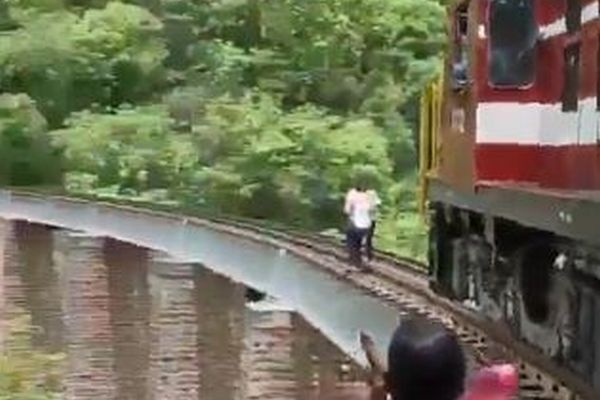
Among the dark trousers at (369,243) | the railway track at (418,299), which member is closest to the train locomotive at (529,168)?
the railway track at (418,299)

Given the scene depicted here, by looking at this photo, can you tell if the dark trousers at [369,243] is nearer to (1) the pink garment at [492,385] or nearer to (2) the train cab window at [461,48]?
(2) the train cab window at [461,48]

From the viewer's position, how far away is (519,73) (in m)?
13.5

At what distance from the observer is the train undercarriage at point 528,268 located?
420 inches

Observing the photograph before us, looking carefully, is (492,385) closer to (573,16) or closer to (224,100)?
(573,16)

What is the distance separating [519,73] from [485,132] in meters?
0.67

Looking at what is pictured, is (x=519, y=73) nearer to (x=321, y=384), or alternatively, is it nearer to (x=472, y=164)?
(x=472, y=164)

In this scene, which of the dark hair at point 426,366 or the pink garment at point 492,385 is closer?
the dark hair at point 426,366

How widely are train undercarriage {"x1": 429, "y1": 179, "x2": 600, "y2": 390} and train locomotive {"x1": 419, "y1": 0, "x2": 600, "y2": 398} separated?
2 cm

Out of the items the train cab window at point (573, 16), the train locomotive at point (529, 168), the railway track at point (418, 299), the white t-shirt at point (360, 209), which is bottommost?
the railway track at point (418, 299)

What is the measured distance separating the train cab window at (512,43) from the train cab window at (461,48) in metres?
0.89

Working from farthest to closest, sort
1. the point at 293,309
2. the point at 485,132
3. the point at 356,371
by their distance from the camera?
1. the point at 293,309
2. the point at 356,371
3. the point at 485,132

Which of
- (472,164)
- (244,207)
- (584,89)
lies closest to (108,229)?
(244,207)

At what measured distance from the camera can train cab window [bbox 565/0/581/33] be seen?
12.1 m

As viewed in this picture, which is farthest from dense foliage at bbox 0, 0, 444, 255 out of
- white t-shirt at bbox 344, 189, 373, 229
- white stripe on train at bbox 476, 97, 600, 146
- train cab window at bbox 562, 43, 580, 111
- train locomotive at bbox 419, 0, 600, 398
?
train cab window at bbox 562, 43, 580, 111
